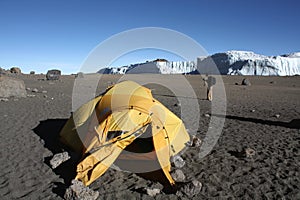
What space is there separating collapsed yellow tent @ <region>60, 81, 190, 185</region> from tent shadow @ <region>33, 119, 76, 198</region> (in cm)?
37

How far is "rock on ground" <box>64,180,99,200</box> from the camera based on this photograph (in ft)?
17.3

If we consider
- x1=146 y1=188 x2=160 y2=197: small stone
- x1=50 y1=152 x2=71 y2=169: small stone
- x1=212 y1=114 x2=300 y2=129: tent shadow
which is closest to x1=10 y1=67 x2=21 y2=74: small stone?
x1=212 y1=114 x2=300 y2=129: tent shadow

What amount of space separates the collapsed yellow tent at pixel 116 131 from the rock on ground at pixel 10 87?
512 inches

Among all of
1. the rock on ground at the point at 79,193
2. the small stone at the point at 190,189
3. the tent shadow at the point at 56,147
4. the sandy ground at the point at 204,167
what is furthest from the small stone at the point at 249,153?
the tent shadow at the point at 56,147

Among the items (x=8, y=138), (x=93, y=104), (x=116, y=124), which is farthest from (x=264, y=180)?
(x=8, y=138)

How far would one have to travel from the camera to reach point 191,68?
15412cm

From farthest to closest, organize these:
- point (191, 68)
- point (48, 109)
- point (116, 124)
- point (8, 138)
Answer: point (191, 68)
point (48, 109)
point (8, 138)
point (116, 124)

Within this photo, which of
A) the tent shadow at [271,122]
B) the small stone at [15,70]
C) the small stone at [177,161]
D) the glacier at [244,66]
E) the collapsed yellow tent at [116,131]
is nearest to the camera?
the collapsed yellow tent at [116,131]

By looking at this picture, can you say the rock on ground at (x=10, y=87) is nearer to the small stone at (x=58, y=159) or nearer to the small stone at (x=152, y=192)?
the small stone at (x=58, y=159)

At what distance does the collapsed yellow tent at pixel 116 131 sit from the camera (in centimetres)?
647

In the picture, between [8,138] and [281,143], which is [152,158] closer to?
[281,143]

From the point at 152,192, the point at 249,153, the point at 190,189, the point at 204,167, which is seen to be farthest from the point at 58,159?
the point at 249,153

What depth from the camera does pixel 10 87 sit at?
19531mm

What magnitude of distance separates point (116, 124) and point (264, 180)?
415cm
